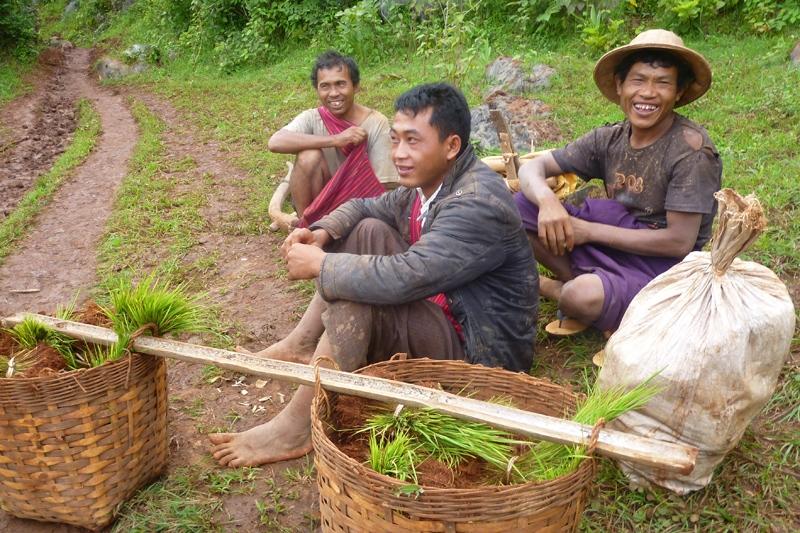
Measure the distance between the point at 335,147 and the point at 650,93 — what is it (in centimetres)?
238

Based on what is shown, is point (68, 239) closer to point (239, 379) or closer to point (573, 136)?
point (239, 379)

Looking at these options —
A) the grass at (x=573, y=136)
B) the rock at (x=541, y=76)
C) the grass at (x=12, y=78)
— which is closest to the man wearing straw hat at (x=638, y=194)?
the grass at (x=573, y=136)

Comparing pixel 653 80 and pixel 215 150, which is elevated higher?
pixel 653 80

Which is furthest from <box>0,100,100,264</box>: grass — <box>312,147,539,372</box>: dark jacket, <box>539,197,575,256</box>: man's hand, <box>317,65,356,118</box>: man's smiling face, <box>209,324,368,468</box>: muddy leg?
<box>539,197,575,256</box>: man's hand

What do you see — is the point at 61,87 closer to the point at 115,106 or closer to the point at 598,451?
the point at 115,106

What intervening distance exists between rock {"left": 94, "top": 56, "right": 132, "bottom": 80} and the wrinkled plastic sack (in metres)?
15.2

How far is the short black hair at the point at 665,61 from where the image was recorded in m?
3.18

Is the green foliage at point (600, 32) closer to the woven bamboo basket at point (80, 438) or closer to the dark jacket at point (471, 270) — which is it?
the dark jacket at point (471, 270)

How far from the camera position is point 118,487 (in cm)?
267

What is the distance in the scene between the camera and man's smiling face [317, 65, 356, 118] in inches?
190

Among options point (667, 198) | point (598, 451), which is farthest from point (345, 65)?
point (598, 451)

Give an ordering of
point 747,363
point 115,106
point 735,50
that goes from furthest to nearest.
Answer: point 115,106 → point 735,50 → point 747,363

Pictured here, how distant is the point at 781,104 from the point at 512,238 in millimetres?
4233

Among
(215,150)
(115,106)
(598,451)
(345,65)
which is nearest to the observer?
(598,451)
